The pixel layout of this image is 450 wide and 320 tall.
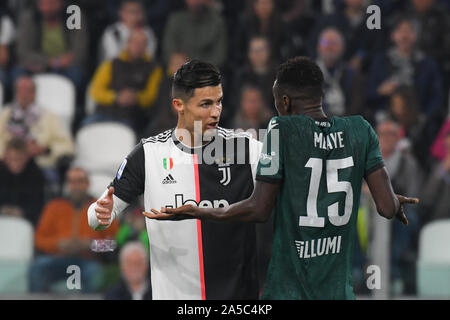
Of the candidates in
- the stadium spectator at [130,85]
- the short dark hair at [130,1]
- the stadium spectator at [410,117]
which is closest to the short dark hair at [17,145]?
the stadium spectator at [130,85]

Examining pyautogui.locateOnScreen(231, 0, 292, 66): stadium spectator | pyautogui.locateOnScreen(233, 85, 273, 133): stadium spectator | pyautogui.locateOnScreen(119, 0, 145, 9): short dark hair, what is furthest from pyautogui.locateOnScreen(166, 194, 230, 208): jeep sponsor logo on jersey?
pyautogui.locateOnScreen(119, 0, 145, 9): short dark hair

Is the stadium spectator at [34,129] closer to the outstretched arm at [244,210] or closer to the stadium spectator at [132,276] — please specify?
the stadium spectator at [132,276]

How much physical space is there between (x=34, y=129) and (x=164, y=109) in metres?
1.38

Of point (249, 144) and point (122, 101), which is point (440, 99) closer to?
point (122, 101)

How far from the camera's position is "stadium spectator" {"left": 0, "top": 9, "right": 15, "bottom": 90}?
9.57 metres

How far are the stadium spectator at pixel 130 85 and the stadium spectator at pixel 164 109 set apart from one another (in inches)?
6.4

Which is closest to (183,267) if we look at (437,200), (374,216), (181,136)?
(181,136)

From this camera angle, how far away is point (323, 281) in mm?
3949

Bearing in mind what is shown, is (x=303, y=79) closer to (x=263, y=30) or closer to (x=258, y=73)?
(x=258, y=73)

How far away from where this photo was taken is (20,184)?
319 inches

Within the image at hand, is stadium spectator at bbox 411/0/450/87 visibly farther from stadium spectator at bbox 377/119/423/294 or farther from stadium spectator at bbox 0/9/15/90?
stadium spectator at bbox 0/9/15/90

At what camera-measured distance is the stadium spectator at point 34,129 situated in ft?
28.7

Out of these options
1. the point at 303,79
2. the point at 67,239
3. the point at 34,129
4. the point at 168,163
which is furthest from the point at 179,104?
the point at 34,129

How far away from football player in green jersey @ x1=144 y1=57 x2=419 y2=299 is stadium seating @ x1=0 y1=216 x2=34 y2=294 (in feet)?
11.2
